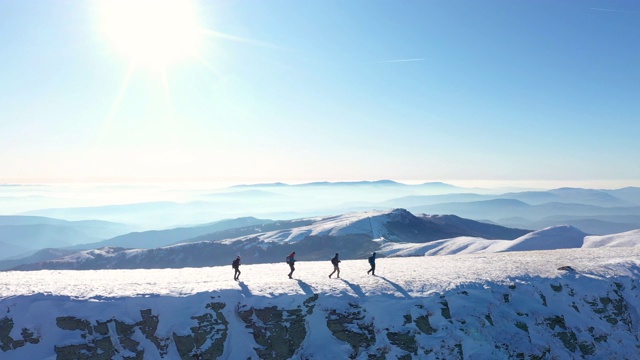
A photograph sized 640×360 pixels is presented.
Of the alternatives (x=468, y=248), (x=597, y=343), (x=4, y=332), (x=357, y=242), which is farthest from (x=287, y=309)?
(x=357, y=242)

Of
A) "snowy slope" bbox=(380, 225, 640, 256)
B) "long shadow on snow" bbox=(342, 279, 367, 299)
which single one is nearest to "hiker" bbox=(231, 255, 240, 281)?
"long shadow on snow" bbox=(342, 279, 367, 299)

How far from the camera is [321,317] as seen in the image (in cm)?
2448

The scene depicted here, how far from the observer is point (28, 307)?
22578mm

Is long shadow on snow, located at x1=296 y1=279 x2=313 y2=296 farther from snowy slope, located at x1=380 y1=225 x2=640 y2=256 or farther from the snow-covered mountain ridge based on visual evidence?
snowy slope, located at x1=380 y1=225 x2=640 y2=256

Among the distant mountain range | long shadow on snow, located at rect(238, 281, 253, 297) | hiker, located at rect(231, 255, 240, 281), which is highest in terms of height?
hiker, located at rect(231, 255, 240, 281)

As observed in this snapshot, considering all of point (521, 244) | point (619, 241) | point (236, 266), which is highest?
point (236, 266)

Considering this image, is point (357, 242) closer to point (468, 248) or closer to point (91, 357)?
point (468, 248)

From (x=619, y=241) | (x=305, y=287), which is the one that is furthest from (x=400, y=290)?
(x=619, y=241)

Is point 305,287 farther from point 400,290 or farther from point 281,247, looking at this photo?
point 281,247

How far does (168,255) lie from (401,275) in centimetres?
11394

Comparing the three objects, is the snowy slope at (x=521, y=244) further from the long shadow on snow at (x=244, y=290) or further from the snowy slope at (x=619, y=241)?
the long shadow on snow at (x=244, y=290)

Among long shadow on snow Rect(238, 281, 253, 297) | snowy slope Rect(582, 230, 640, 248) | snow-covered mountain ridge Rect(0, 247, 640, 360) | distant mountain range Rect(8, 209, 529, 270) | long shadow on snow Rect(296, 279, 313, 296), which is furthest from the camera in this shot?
distant mountain range Rect(8, 209, 529, 270)

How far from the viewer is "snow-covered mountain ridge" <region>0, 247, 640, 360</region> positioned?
72.3 ft

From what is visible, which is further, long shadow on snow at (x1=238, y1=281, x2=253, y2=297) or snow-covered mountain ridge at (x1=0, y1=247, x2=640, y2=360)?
long shadow on snow at (x1=238, y1=281, x2=253, y2=297)
